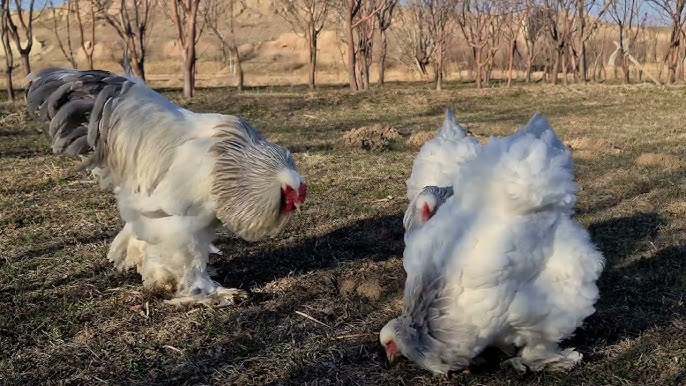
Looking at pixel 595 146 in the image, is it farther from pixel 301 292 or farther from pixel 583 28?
pixel 583 28

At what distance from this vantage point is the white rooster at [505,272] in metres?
3.07

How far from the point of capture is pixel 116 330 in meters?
3.89

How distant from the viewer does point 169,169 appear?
410cm

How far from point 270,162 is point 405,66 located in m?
40.0

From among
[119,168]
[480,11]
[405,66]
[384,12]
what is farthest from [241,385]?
[405,66]

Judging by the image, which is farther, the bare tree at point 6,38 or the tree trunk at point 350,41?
the tree trunk at point 350,41

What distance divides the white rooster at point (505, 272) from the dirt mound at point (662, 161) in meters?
6.04

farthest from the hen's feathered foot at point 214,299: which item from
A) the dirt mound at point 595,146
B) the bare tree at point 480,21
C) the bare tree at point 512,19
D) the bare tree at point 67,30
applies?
the bare tree at point 512,19

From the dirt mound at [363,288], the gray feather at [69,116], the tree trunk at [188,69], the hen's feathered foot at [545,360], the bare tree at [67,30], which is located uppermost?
the bare tree at [67,30]

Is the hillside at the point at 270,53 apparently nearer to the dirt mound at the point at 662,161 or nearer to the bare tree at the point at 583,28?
the bare tree at the point at 583,28

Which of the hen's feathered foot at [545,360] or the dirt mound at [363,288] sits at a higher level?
the dirt mound at [363,288]

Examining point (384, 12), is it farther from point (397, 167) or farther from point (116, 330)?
point (116, 330)

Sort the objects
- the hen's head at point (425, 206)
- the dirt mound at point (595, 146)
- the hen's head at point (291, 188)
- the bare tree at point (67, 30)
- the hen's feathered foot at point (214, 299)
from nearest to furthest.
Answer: the hen's head at point (425, 206) → the hen's head at point (291, 188) → the hen's feathered foot at point (214, 299) → the dirt mound at point (595, 146) → the bare tree at point (67, 30)

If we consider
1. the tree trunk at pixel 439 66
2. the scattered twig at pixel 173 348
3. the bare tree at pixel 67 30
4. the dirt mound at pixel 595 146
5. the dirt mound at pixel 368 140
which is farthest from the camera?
the tree trunk at pixel 439 66
